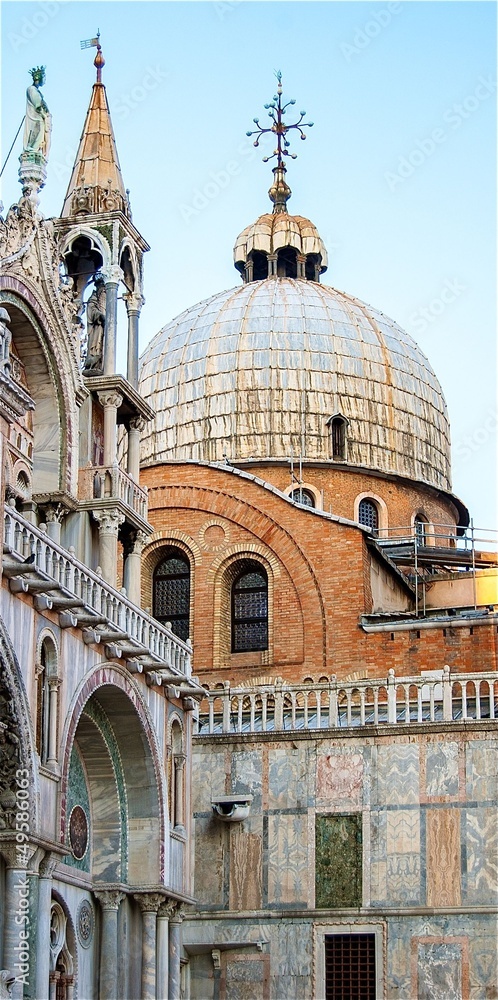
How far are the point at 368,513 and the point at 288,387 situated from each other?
124 inches

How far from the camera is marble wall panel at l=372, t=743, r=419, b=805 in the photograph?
24.7m

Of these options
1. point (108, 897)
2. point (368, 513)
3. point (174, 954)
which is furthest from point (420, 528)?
point (108, 897)

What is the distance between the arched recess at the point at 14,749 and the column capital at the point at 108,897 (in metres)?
3.67

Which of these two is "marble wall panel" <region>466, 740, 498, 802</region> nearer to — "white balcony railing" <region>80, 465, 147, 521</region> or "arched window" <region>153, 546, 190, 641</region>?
"white balcony railing" <region>80, 465, 147, 521</region>

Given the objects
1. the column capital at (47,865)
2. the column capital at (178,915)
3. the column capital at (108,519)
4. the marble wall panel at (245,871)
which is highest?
the column capital at (108,519)

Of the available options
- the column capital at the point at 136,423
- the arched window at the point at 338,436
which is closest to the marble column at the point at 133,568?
the column capital at the point at 136,423

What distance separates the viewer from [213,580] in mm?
32531

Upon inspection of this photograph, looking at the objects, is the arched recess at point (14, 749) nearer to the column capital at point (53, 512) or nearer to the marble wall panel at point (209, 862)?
the column capital at point (53, 512)

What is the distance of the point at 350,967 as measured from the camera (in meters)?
24.3

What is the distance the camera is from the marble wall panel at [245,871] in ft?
81.5

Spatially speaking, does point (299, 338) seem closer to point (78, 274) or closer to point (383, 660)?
point (383, 660)

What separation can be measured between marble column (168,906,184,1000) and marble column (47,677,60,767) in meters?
4.54

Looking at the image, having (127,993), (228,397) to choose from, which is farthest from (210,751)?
(228,397)

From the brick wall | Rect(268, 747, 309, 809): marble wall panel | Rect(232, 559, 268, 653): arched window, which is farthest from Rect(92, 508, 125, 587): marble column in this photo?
Rect(232, 559, 268, 653): arched window
